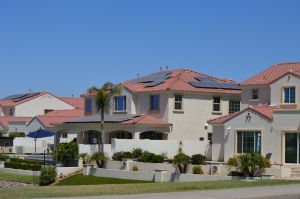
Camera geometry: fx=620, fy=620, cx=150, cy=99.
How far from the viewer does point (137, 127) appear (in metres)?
53.9

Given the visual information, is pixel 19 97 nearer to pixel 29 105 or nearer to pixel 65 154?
pixel 29 105

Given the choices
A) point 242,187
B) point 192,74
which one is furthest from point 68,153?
point 242,187

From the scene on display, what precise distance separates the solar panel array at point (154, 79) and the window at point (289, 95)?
592 inches

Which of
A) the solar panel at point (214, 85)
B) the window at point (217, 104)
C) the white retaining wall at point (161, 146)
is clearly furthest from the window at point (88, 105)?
the white retaining wall at point (161, 146)

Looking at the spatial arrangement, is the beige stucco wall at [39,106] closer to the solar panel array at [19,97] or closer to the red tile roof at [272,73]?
the solar panel array at [19,97]

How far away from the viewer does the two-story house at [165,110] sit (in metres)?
55.5

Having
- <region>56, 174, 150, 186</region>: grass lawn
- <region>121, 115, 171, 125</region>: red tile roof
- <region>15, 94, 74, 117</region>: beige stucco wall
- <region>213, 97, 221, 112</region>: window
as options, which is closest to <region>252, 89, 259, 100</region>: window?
<region>213, 97, 221, 112</region>: window

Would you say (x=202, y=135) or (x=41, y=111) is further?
(x=41, y=111)

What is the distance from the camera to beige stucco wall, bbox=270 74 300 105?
151 ft

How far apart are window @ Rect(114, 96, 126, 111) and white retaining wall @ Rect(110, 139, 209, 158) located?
28.7 feet

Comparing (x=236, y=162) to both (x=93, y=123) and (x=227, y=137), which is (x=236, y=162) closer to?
(x=227, y=137)

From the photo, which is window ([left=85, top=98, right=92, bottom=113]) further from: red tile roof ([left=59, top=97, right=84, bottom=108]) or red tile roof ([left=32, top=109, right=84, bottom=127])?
red tile roof ([left=59, top=97, right=84, bottom=108])

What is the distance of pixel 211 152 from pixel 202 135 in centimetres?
707

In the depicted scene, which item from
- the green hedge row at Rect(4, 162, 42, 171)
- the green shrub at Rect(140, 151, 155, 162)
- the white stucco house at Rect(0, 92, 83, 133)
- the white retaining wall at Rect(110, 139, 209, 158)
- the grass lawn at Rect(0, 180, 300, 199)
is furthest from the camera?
the white stucco house at Rect(0, 92, 83, 133)
